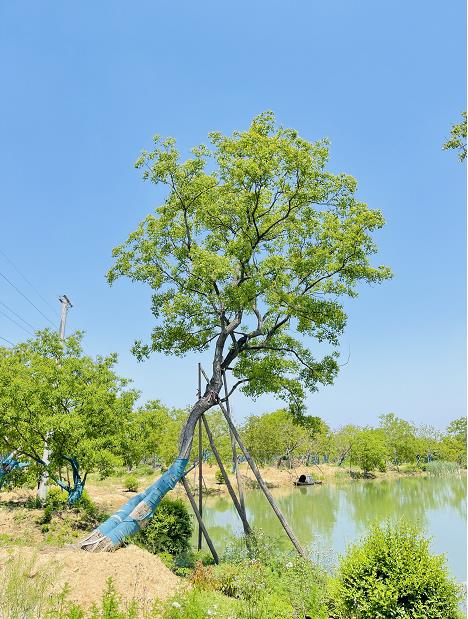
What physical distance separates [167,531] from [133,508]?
1.49 metres

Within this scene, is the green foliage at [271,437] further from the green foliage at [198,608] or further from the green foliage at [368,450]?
the green foliage at [198,608]

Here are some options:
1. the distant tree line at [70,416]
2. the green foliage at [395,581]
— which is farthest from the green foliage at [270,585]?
the distant tree line at [70,416]

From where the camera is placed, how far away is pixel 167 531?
1068 centimetres

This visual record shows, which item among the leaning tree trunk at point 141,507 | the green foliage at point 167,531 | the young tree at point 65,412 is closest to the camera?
the leaning tree trunk at point 141,507

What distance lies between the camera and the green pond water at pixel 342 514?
519 inches

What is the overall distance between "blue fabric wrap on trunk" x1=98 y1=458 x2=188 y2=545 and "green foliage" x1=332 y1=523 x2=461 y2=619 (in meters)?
4.89

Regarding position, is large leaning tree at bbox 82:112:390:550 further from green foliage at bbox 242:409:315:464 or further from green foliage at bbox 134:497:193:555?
green foliage at bbox 242:409:315:464

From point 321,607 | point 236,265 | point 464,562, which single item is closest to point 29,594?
point 321,607

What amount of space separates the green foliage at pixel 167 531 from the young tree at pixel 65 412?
2.21 meters

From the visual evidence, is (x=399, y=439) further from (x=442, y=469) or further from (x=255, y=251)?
(x=255, y=251)

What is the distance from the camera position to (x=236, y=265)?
491 inches

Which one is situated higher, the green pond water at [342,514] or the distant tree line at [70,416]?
the distant tree line at [70,416]

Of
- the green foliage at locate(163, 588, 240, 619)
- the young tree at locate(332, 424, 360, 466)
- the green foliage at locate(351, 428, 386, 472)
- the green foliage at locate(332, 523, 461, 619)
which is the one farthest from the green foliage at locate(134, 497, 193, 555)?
the young tree at locate(332, 424, 360, 466)

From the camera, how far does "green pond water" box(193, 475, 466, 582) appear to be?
13188 millimetres
